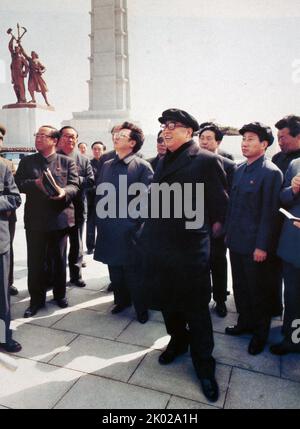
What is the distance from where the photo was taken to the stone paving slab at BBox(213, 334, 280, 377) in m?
2.63

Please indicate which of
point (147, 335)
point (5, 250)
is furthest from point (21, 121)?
point (147, 335)

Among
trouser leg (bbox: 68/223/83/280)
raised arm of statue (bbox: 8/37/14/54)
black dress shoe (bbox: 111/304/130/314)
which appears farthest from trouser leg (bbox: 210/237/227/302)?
raised arm of statue (bbox: 8/37/14/54)

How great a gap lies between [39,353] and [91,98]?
85.2 feet

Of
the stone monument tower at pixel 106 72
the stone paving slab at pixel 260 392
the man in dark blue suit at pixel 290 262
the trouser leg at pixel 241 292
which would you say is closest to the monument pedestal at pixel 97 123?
the stone monument tower at pixel 106 72

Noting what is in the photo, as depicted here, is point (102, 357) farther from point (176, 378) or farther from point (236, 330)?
point (236, 330)

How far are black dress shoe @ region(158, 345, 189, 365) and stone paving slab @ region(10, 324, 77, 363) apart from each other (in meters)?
0.89

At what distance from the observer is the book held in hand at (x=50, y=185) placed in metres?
3.21

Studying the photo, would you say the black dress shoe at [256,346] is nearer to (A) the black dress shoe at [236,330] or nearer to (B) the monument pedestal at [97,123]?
(A) the black dress shoe at [236,330]

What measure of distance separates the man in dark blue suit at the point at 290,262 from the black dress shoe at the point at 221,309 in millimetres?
723

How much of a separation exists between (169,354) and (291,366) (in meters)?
0.99
